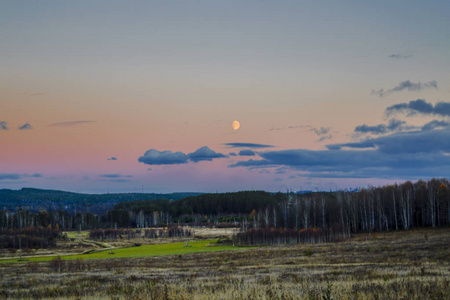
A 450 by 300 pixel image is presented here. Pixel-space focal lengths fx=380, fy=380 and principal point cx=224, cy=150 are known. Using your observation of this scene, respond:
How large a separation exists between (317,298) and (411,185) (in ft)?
458

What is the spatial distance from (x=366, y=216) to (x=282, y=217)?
3694 cm

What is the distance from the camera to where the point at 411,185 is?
135 meters

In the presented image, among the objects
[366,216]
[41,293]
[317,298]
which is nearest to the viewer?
[317,298]

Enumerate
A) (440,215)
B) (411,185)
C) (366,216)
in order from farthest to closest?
(411,185) → (366,216) → (440,215)

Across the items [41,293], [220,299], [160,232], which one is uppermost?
[220,299]

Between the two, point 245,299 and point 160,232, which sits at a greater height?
point 245,299

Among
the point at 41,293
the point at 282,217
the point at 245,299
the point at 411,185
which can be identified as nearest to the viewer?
the point at 245,299

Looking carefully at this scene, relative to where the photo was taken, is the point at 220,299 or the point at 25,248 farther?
the point at 25,248

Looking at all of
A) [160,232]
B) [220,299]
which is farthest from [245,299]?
[160,232]

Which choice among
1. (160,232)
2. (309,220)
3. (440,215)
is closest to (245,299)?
(440,215)

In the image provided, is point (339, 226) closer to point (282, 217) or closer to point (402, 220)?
point (402, 220)

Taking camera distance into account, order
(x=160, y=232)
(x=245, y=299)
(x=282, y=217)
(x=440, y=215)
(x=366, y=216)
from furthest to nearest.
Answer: (x=160, y=232) → (x=282, y=217) → (x=366, y=216) → (x=440, y=215) → (x=245, y=299)

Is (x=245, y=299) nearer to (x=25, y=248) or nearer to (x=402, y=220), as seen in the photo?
(x=402, y=220)

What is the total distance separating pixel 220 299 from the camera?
12805 millimetres
